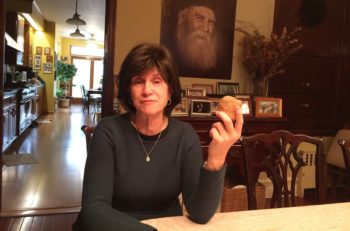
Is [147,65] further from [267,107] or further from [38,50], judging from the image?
[38,50]

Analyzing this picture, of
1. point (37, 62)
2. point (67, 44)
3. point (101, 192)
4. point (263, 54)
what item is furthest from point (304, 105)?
point (67, 44)

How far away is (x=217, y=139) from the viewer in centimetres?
86

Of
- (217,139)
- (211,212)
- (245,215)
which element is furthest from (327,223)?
(217,139)

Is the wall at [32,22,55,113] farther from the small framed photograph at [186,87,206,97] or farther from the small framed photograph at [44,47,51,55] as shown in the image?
the small framed photograph at [186,87,206,97]

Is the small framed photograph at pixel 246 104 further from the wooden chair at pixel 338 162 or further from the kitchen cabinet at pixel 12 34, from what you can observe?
the kitchen cabinet at pixel 12 34

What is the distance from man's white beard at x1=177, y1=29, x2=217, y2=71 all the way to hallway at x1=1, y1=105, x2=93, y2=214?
1580 millimetres

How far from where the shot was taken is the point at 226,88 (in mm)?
2951

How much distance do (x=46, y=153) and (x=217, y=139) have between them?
14.1 ft

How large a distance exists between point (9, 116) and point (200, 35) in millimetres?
3139

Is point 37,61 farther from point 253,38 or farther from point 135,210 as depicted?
point 135,210

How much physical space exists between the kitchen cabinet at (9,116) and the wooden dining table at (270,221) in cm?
383

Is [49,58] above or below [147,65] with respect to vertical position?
above

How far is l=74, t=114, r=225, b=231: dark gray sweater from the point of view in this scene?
0.97 metres

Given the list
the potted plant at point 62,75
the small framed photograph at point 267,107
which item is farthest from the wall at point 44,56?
the small framed photograph at point 267,107
